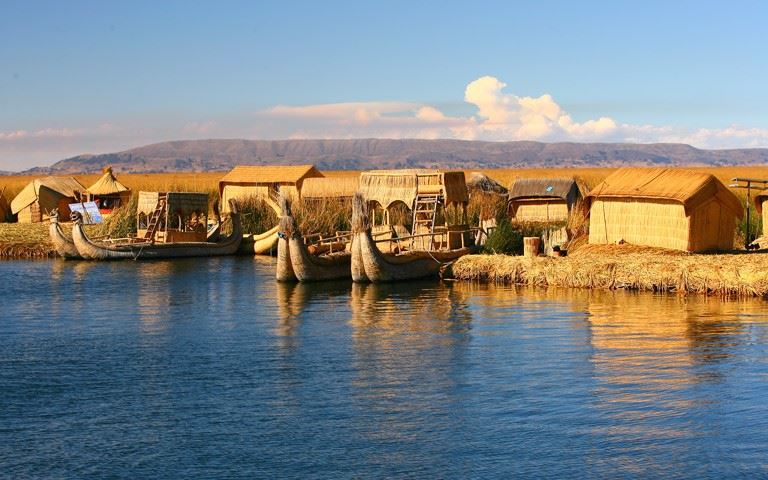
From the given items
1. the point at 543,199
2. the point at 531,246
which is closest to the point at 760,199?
the point at 531,246

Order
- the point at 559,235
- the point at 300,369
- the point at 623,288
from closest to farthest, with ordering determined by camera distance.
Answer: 1. the point at 300,369
2. the point at 623,288
3. the point at 559,235

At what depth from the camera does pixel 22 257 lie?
3450cm

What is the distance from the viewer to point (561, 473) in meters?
10.9

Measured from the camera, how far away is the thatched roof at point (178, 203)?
110 ft

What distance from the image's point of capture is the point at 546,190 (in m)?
33.6

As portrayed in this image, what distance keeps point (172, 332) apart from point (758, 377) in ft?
30.6

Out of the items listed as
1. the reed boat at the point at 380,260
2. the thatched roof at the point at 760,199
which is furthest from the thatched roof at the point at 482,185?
the thatched roof at the point at 760,199

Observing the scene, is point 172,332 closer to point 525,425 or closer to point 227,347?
point 227,347

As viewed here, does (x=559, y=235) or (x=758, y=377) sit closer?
(x=758, y=377)

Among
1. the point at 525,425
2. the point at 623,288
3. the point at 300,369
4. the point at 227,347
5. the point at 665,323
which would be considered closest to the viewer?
the point at 525,425

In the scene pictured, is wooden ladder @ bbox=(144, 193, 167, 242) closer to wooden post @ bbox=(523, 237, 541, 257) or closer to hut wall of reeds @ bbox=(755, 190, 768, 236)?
wooden post @ bbox=(523, 237, 541, 257)

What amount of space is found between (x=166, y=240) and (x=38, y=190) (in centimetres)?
942

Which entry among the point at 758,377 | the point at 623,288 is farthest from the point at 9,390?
the point at 623,288

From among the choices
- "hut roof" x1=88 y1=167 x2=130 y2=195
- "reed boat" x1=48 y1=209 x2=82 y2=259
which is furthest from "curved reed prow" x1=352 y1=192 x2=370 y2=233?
"hut roof" x1=88 y1=167 x2=130 y2=195
